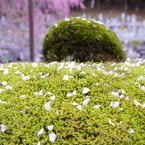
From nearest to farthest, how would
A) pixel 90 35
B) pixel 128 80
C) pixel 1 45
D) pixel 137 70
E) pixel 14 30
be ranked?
pixel 128 80, pixel 137 70, pixel 90 35, pixel 1 45, pixel 14 30

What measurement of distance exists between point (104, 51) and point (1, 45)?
A: 21.6ft

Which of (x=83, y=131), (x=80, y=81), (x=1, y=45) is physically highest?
(x=80, y=81)

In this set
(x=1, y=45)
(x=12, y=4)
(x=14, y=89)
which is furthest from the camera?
(x=1, y=45)

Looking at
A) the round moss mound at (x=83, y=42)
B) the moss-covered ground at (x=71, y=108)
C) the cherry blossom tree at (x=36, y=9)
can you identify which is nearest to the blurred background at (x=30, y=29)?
the cherry blossom tree at (x=36, y=9)

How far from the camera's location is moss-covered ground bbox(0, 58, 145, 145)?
145cm

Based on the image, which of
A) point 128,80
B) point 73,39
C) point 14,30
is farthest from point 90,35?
point 14,30

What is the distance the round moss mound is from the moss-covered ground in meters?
1.00

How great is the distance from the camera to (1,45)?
28.9 ft

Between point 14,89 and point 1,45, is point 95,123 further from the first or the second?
point 1,45

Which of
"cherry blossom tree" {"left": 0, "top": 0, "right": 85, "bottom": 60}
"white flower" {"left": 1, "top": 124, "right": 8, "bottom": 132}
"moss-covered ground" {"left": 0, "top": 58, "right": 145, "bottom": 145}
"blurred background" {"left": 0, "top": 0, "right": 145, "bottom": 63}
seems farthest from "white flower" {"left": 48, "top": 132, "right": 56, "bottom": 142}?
"cherry blossom tree" {"left": 0, "top": 0, "right": 85, "bottom": 60}

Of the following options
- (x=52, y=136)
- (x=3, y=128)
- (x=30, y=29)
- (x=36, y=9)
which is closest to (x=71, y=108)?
(x=52, y=136)

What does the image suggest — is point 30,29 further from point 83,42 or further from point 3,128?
point 3,128

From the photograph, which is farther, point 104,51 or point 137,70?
point 104,51

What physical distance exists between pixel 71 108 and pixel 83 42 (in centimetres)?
168
